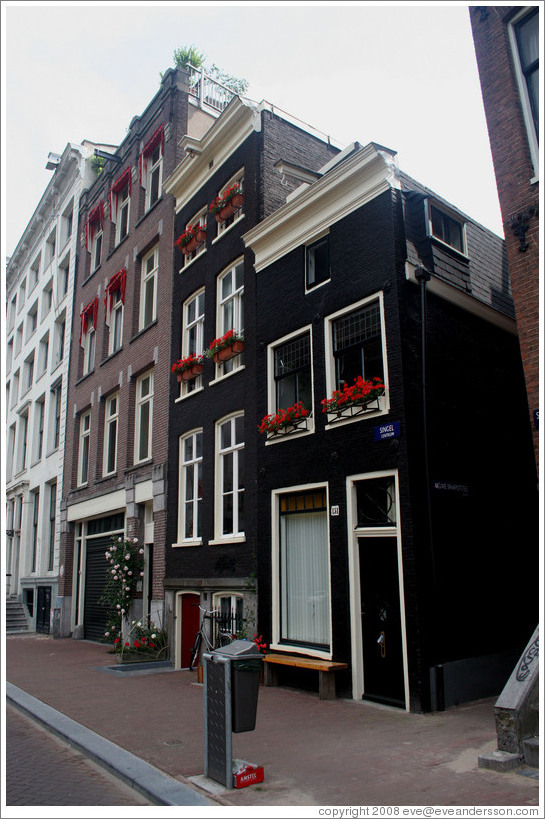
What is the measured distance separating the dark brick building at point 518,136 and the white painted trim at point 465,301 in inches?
77.0

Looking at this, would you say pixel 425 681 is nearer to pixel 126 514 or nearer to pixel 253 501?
pixel 253 501

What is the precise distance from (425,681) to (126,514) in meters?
12.2

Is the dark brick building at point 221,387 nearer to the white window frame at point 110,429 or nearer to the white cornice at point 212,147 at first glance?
the white cornice at point 212,147

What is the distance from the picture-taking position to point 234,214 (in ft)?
53.5

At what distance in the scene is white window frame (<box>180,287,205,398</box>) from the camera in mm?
17125

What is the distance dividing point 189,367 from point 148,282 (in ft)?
20.1

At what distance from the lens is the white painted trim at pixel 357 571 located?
32.0 feet

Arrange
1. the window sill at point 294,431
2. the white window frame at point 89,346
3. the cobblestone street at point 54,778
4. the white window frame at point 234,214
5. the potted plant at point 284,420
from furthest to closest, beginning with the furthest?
the white window frame at point 89,346 → the white window frame at point 234,214 → the potted plant at point 284,420 → the window sill at point 294,431 → the cobblestone street at point 54,778

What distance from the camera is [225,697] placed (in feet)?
20.5

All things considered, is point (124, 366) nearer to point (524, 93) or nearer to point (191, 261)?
point (191, 261)

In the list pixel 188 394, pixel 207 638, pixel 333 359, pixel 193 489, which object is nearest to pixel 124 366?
pixel 188 394

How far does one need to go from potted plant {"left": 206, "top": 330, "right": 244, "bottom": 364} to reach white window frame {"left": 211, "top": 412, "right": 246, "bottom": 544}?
1.41 m

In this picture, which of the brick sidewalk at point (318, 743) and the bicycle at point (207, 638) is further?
the bicycle at point (207, 638)

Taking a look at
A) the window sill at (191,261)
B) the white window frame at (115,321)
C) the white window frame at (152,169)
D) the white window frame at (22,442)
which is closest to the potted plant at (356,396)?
the window sill at (191,261)
